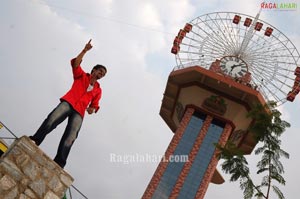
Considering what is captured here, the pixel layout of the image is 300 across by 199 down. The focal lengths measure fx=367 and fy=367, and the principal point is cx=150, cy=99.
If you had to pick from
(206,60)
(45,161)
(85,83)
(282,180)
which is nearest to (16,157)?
(45,161)

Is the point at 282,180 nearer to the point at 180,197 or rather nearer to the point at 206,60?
the point at 180,197

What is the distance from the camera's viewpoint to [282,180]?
13.2 m

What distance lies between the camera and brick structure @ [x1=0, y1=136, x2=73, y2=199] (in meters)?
5.10

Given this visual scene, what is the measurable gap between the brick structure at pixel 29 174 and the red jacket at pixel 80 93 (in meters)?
1.25

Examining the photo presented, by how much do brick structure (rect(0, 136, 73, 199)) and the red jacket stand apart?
125 cm

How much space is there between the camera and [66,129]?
6430 millimetres

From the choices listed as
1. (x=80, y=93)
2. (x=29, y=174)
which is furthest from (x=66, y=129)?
(x=29, y=174)

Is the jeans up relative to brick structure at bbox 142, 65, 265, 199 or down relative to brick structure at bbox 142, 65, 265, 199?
down

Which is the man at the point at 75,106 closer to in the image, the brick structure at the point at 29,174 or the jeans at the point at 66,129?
the jeans at the point at 66,129

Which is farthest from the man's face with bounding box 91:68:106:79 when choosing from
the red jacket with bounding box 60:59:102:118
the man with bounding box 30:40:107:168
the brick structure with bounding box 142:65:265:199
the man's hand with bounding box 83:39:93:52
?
the brick structure with bounding box 142:65:265:199

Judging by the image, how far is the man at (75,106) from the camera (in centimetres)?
615

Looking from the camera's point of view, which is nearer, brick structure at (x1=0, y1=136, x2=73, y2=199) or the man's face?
brick structure at (x1=0, y1=136, x2=73, y2=199)

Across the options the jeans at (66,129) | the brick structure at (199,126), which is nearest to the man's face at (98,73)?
the jeans at (66,129)

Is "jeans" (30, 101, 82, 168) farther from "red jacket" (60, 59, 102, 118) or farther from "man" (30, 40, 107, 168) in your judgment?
"red jacket" (60, 59, 102, 118)
